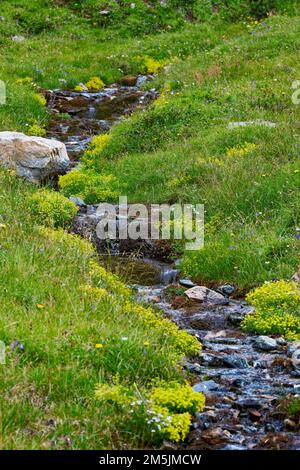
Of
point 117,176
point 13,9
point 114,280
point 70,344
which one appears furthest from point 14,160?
point 13,9

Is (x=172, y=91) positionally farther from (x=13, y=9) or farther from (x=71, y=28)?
(x=13, y=9)

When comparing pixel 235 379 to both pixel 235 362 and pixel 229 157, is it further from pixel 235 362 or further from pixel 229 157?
pixel 229 157

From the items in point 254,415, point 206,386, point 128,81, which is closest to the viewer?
point 254,415

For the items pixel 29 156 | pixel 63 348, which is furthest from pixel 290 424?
pixel 29 156

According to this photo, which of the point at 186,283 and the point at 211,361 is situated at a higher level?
the point at 211,361

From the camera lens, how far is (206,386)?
298 inches

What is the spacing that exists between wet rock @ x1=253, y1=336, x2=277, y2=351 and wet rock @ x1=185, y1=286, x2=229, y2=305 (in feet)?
5.64

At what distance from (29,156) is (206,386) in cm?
994

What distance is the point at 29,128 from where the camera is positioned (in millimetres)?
20469

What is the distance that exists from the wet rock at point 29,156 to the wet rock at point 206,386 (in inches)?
375

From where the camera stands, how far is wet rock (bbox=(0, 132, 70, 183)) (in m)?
16.0

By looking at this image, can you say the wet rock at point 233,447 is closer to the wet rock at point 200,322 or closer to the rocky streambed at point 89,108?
the wet rock at point 200,322

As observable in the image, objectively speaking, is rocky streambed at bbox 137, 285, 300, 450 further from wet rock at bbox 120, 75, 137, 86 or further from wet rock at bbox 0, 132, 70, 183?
wet rock at bbox 120, 75, 137, 86

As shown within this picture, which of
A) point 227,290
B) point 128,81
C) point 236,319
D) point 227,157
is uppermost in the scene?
point 128,81
